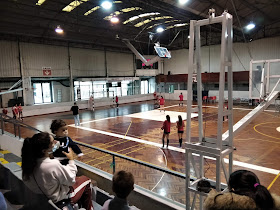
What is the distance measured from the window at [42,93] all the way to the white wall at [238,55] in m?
17.8

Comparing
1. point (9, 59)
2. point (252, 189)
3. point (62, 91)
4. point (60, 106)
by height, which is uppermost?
point (9, 59)

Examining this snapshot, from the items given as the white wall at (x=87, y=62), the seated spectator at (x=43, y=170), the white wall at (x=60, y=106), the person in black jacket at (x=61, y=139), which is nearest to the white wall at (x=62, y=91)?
the white wall at (x=60, y=106)

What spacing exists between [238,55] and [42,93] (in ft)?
76.1

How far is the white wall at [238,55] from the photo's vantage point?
24.9 meters

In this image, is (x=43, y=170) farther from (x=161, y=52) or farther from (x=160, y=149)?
(x=161, y=52)

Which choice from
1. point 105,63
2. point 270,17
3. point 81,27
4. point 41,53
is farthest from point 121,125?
point 270,17

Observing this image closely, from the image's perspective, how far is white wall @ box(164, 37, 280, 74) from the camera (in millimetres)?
24934

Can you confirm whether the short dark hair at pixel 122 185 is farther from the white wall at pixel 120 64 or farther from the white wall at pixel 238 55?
the white wall at pixel 120 64

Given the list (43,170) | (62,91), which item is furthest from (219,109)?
(62,91)

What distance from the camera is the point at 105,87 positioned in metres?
29.3

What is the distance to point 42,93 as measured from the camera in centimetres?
2505

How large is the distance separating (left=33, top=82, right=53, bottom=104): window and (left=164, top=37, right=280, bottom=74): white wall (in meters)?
17.8

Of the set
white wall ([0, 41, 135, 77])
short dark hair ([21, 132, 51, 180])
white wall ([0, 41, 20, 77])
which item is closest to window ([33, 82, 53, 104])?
white wall ([0, 41, 135, 77])

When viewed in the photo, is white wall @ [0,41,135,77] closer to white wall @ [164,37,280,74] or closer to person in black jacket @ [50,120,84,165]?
white wall @ [164,37,280,74]
